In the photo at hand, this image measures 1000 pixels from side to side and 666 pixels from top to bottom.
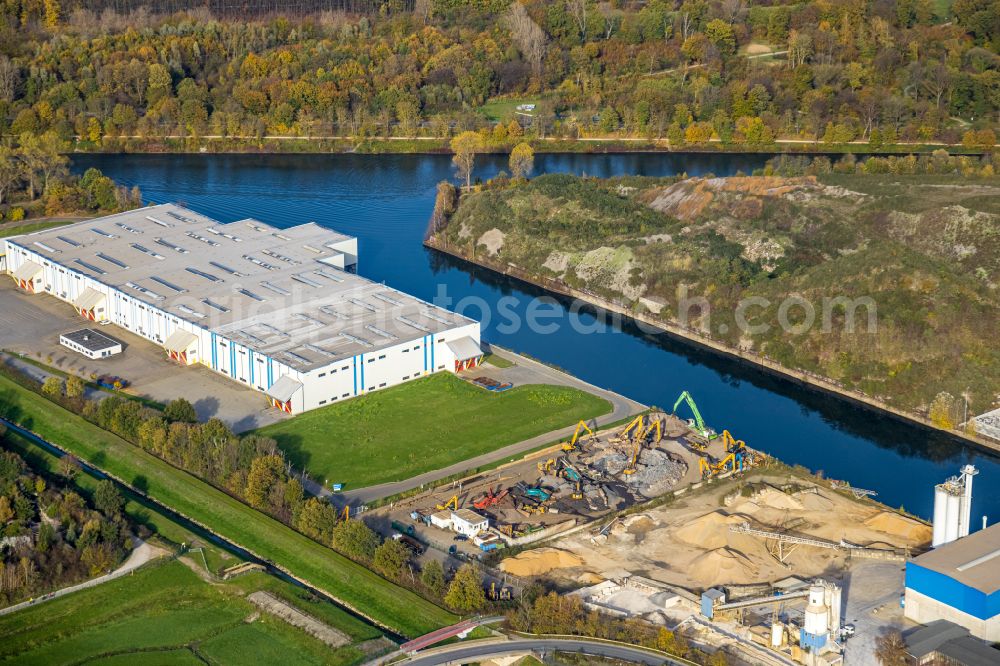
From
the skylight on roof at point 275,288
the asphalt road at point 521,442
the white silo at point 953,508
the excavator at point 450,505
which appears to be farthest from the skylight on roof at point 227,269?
the white silo at point 953,508

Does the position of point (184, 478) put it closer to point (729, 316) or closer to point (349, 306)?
point (349, 306)

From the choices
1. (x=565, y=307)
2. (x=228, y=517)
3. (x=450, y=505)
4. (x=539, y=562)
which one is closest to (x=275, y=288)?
(x=565, y=307)

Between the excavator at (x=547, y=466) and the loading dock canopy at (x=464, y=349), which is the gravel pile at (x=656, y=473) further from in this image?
the loading dock canopy at (x=464, y=349)

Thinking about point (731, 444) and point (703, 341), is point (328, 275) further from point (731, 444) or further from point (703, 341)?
point (731, 444)

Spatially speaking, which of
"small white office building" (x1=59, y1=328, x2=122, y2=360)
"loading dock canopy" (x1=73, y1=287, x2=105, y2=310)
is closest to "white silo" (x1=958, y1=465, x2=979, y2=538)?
"small white office building" (x1=59, y1=328, x2=122, y2=360)

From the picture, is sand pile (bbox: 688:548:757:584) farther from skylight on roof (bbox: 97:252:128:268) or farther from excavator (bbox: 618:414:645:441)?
skylight on roof (bbox: 97:252:128:268)

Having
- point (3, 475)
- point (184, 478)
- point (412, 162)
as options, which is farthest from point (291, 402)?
point (412, 162)
